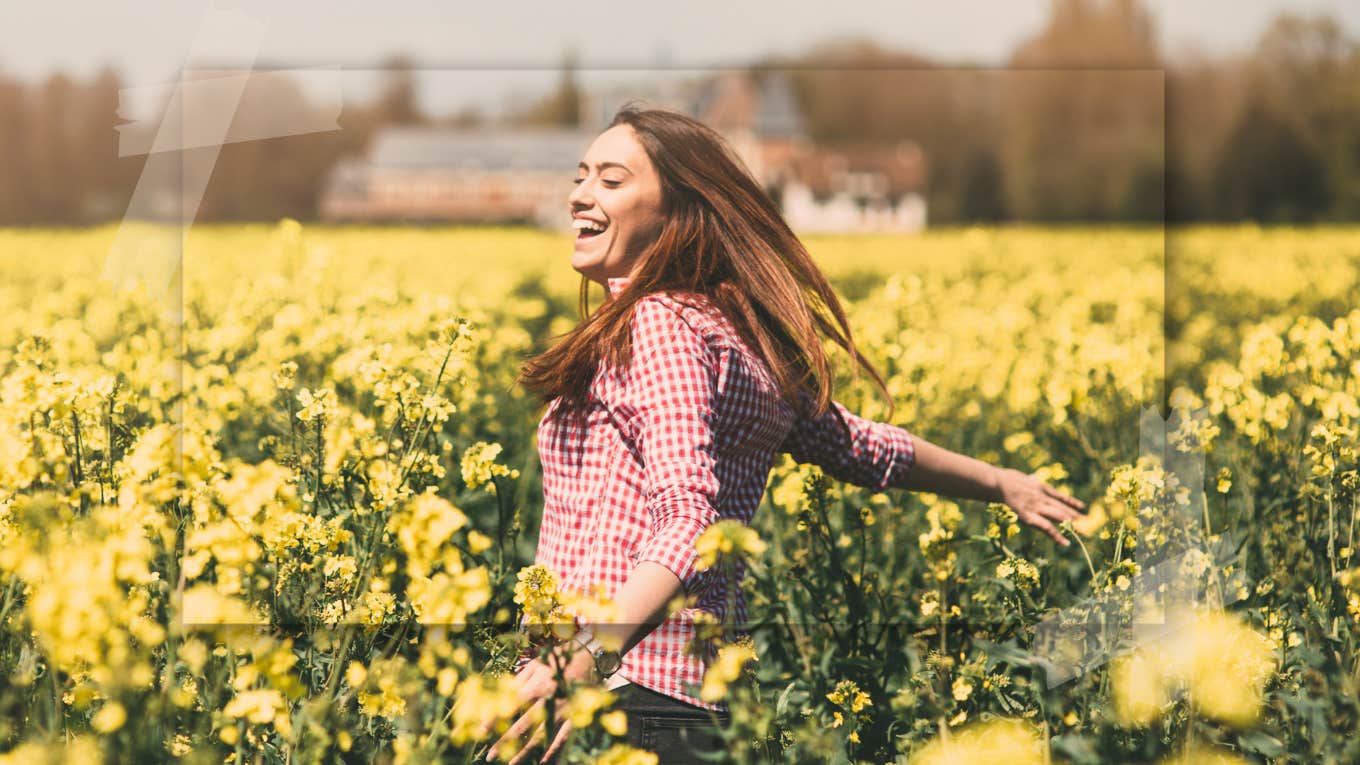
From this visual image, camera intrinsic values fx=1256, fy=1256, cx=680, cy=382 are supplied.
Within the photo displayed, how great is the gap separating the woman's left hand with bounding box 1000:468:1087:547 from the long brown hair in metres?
0.47

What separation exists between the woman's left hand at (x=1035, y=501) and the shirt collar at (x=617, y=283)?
82 centimetres

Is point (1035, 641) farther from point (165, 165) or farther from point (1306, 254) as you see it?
point (1306, 254)

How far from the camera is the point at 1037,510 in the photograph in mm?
2377

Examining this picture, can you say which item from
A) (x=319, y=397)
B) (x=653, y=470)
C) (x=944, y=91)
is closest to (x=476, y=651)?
(x=319, y=397)

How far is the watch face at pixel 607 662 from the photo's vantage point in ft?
5.23

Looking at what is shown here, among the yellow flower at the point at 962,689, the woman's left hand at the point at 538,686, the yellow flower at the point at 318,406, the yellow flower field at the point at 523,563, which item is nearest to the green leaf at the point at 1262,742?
the yellow flower field at the point at 523,563

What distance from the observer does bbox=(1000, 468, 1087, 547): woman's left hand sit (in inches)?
93.2

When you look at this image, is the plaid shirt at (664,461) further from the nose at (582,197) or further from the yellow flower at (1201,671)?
the yellow flower at (1201,671)

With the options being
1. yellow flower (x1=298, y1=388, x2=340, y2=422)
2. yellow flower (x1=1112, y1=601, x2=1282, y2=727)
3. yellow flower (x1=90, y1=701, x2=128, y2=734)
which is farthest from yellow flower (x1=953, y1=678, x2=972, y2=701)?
yellow flower (x1=90, y1=701, x2=128, y2=734)

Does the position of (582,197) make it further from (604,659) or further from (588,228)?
(604,659)

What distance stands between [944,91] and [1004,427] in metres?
4.60

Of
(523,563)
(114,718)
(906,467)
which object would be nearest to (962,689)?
(906,467)

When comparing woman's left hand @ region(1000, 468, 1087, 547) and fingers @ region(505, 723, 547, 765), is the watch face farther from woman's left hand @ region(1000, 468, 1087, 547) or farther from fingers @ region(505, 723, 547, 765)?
woman's left hand @ region(1000, 468, 1087, 547)

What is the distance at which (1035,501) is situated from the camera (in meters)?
2.38
